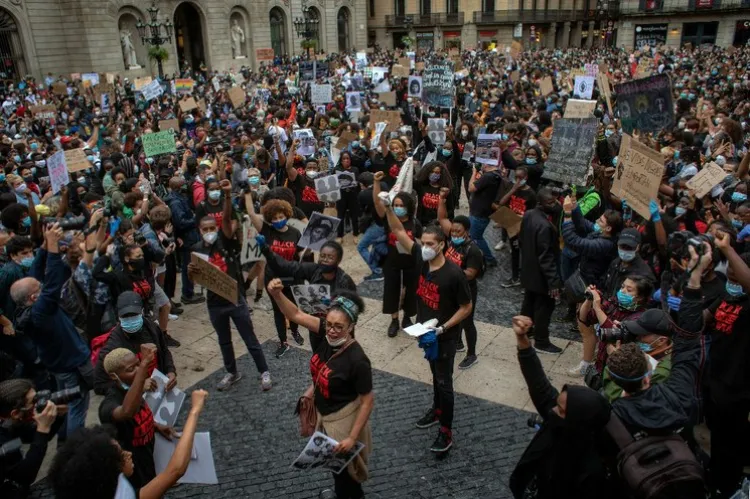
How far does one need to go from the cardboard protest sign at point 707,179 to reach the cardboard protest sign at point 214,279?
222 inches

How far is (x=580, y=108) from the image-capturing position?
10258mm

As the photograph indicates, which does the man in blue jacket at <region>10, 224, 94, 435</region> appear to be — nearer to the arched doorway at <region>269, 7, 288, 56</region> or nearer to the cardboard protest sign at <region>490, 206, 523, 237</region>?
the cardboard protest sign at <region>490, 206, 523, 237</region>

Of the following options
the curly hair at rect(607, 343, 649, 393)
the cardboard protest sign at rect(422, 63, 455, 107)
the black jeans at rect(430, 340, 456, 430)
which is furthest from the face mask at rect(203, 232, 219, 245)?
the cardboard protest sign at rect(422, 63, 455, 107)

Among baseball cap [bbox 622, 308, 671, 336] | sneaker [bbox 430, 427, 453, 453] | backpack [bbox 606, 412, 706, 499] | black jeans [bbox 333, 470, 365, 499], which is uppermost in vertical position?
baseball cap [bbox 622, 308, 671, 336]

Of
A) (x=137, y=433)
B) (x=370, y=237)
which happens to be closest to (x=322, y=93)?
(x=370, y=237)

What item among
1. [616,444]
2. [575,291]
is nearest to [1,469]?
[616,444]

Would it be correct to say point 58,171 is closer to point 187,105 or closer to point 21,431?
point 21,431

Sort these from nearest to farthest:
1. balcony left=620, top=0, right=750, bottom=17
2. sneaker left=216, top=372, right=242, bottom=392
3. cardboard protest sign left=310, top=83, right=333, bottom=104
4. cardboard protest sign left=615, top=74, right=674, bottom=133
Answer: sneaker left=216, top=372, right=242, bottom=392, cardboard protest sign left=615, top=74, right=674, bottom=133, cardboard protest sign left=310, top=83, right=333, bottom=104, balcony left=620, top=0, right=750, bottom=17

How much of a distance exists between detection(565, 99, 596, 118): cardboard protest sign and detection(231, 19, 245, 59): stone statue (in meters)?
34.5

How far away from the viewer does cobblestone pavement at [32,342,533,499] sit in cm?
488

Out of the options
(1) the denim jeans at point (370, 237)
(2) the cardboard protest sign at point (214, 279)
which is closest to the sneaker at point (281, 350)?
(2) the cardboard protest sign at point (214, 279)

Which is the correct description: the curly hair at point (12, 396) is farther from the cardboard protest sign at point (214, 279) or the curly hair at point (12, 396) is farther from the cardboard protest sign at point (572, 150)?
the cardboard protest sign at point (572, 150)

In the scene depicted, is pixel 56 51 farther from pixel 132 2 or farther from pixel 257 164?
pixel 257 164

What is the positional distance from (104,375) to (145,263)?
7.82 feet
